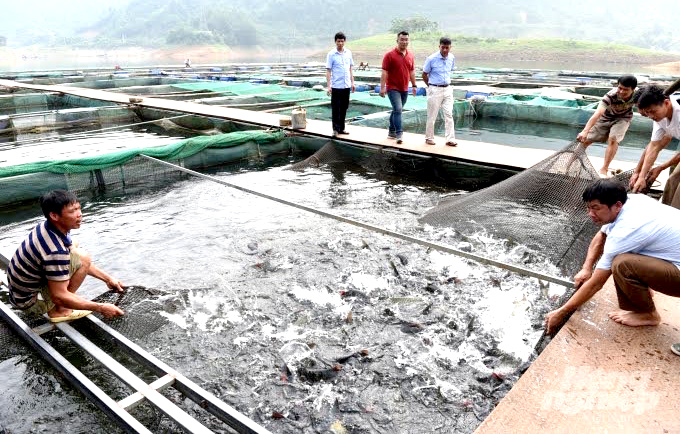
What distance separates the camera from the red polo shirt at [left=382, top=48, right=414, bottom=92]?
754cm

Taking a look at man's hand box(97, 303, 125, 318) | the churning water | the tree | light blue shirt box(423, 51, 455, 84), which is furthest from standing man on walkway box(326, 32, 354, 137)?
the tree

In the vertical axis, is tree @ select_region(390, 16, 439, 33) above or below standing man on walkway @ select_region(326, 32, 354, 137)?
above

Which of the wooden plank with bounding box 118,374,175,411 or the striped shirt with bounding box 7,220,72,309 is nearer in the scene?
the wooden plank with bounding box 118,374,175,411

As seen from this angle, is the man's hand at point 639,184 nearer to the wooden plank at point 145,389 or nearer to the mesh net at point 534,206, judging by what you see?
the mesh net at point 534,206

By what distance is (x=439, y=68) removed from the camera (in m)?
7.34

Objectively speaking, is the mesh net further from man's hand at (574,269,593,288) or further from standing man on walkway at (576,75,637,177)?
man's hand at (574,269,593,288)

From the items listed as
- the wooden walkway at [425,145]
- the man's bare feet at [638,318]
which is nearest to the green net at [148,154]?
the wooden walkway at [425,145]

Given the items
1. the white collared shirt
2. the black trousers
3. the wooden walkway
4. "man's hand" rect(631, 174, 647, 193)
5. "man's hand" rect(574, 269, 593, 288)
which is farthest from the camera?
the black trousers

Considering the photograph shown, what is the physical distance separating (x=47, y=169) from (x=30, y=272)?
164 inches

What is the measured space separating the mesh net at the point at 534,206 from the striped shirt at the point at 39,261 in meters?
3.84

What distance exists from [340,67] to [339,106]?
81 centimetres

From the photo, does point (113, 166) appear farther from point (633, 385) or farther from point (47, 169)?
point (633, 385)

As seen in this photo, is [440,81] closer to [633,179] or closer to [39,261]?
[633,179]

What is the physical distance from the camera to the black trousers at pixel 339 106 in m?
8.16
